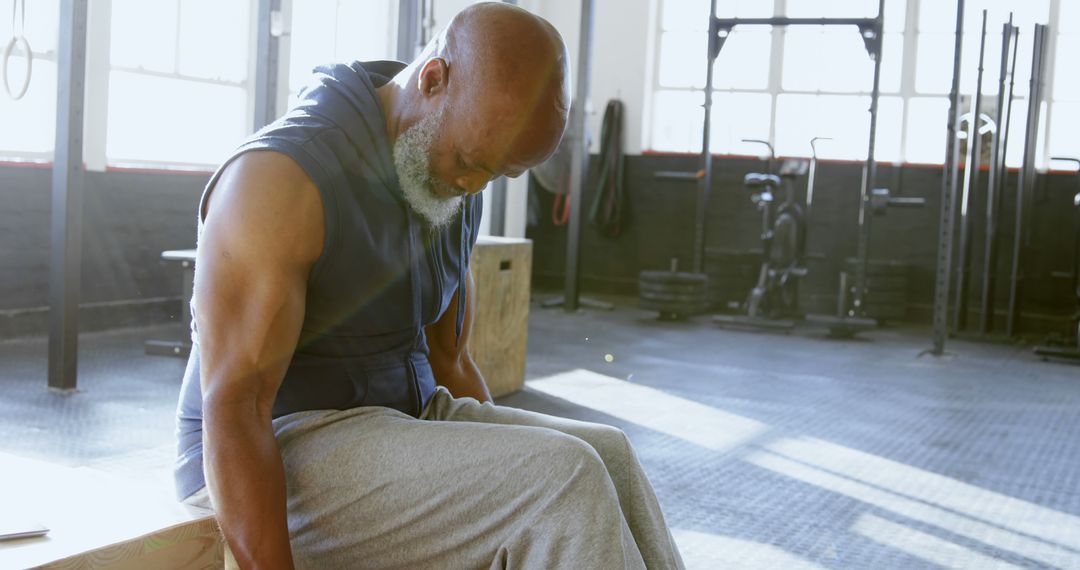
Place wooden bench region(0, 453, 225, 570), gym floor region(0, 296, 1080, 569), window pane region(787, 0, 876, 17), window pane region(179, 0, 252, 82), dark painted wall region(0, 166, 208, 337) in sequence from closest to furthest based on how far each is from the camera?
wooden bench region(0, 453, 225, 570) < gym floor region(0, 296, 1080, 569) < dark painted wall region(0, 166, 208, 337) < window pane region(179, 0, 252, 82) < window pane region(787, 0, 876, 17)

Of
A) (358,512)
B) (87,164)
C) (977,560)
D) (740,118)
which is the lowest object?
(977,560)

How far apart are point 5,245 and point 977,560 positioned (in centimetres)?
403

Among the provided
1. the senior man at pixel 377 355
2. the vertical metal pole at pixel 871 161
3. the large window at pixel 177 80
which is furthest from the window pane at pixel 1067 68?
the senior man at pixel 377 355

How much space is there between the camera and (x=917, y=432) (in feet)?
12.1

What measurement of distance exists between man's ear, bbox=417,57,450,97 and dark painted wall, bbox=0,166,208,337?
4.05m

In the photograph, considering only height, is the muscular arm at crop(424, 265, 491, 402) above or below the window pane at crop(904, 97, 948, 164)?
below

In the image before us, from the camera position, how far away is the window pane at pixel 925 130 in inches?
291

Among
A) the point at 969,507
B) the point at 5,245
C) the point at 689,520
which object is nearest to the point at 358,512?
the point at 689,520

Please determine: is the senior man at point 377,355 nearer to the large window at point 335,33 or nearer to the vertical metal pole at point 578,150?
the large window at point 335,33

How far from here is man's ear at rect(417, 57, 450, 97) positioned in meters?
1.14

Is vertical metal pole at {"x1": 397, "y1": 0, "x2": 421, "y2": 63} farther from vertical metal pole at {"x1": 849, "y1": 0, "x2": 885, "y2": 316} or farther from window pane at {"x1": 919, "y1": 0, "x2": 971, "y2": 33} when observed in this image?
window pane at {"x1": 919, "y1": 0, "x2": 971, "y2": 33}

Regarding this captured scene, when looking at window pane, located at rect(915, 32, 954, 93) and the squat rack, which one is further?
window pane, located at rect(915, 32, 954, 93)

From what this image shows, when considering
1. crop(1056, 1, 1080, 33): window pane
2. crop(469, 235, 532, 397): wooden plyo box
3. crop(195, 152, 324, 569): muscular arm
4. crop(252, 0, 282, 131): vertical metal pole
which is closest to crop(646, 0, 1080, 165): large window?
crop(1056, 1, 1080, 33): window pane

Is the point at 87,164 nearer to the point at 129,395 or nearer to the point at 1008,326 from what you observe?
the point at 129,395
